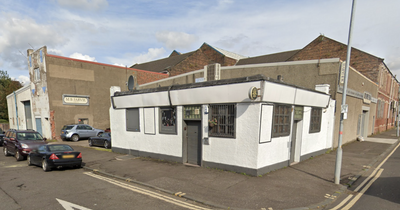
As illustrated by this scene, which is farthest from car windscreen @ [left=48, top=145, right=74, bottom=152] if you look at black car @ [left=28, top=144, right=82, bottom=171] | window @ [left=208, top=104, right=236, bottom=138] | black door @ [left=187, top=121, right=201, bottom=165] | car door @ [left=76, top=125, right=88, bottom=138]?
car door @ [left=76, top=125, right=88, bottom=138]

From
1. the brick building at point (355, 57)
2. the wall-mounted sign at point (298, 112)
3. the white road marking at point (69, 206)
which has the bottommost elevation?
the white road marking at point (69, 206)

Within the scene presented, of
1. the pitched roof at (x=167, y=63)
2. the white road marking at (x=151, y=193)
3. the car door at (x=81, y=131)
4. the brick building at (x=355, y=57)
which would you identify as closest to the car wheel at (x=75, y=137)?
the car door at (x=81, y=131)

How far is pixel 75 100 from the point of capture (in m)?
23.4

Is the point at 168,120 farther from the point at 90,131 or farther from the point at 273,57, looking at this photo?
the point at 273,57

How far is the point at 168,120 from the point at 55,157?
5.44 m

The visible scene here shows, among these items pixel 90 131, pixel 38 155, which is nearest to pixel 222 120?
pixel 38 155

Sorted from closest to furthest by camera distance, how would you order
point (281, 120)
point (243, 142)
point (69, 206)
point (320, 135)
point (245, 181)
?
1. point (69, 206)
2. point (245, 181)
3. point (243, 142)
4. point (281, 120)
5. point (320, 135)

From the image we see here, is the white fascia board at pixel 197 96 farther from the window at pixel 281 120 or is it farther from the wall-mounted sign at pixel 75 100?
the wall-mounted sign at pixel 75 100

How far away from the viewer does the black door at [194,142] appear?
1001 cm

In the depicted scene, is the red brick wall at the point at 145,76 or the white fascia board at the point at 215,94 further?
the red brick wall at the point at 145,76

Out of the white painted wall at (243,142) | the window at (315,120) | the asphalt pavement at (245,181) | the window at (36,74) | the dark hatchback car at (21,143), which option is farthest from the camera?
the window at (36,74)

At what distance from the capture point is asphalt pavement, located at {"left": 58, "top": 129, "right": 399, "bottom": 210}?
6102 mm

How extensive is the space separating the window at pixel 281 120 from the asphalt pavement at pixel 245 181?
170 centimetres

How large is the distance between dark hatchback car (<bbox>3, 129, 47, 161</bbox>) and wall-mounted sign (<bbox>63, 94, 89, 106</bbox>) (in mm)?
8479
